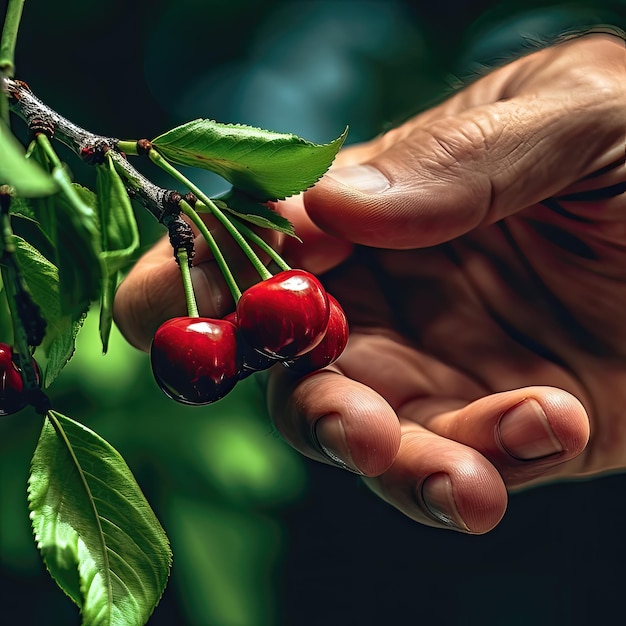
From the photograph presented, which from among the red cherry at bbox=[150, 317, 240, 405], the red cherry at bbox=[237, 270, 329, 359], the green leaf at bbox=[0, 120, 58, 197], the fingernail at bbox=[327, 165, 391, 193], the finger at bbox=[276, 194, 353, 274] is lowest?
the finger at bbox=[276, 194, 353, 274]

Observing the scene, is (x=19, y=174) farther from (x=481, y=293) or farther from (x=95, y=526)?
(x=481, y=293)

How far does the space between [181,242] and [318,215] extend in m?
0.22

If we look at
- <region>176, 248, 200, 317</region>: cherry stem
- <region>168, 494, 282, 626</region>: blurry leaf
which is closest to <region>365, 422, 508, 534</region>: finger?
<region>176, 248, 200, 317</region>: cherry stem

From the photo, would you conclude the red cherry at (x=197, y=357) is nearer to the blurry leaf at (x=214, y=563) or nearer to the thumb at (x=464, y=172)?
the thumb at (x=464, y=172)

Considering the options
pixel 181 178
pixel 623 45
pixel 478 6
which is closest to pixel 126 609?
pixel 181 178

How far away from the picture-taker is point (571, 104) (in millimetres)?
629

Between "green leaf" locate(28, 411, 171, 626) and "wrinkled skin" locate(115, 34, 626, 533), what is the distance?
17 cm

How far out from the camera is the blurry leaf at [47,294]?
35cm

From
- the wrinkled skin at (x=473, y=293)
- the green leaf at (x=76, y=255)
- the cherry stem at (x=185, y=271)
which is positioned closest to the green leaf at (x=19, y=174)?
the green leaf at (x=76, y=255)

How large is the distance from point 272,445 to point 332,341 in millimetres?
647

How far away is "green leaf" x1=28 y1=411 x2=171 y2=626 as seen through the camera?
35 centimetres

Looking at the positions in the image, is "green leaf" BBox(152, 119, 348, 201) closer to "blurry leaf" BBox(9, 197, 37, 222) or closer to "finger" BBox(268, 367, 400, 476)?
"blurry leaf" BBox(9, 197, 37, 222)

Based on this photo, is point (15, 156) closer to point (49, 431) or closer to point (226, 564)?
point (49, 431)

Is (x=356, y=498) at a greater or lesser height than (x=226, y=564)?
lesser
